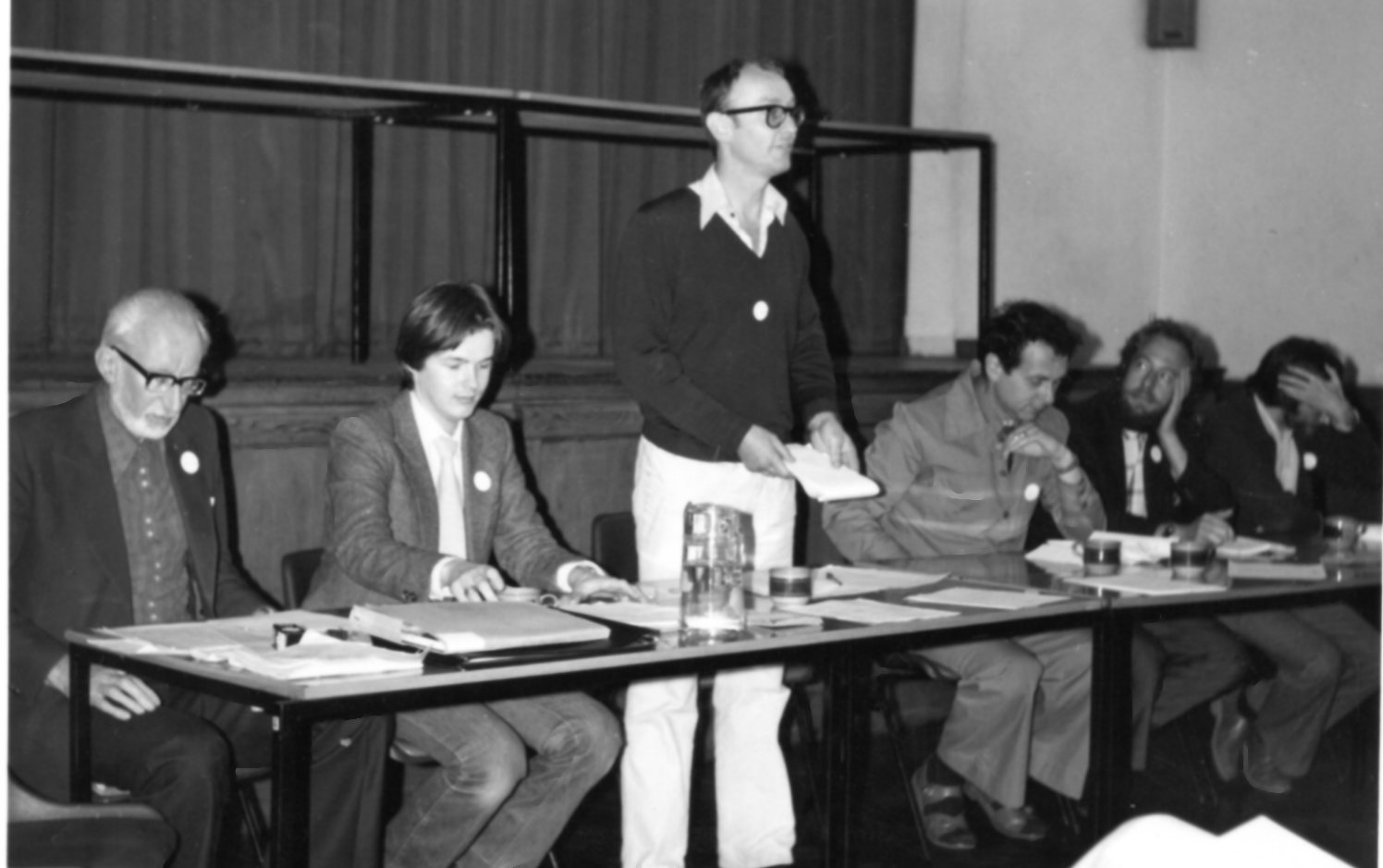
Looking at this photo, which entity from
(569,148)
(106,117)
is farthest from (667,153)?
(106,117)

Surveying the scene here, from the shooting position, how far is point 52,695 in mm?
2854

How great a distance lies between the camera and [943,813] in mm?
4055

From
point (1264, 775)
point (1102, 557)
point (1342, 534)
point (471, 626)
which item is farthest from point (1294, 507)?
point (471, 626)

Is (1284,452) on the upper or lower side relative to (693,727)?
upper

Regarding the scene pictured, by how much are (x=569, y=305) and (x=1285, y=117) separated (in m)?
2.69

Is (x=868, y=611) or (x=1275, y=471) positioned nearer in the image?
(x=868, y=611)

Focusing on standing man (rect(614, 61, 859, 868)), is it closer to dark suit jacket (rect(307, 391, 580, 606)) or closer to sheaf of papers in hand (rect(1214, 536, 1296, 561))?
dark suit jacket (rect(307, 391, 580, 606))

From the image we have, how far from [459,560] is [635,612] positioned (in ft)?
1.12

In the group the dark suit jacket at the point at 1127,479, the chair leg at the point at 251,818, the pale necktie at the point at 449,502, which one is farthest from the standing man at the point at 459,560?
the dark suit jacket at the point at 1127,479

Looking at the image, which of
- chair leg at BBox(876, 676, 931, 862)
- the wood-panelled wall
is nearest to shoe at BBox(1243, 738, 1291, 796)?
chair leg at BBox(876, 676, 931, 862)

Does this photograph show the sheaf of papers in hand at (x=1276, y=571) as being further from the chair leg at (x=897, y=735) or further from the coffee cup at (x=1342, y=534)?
the chair leg at (x=897, y=735)

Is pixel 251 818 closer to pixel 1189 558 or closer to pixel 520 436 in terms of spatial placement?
pixel 520 436

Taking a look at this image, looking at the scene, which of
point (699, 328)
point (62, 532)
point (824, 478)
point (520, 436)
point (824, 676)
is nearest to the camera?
point (62, 532)

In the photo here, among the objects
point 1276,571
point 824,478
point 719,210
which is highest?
point 719,210
